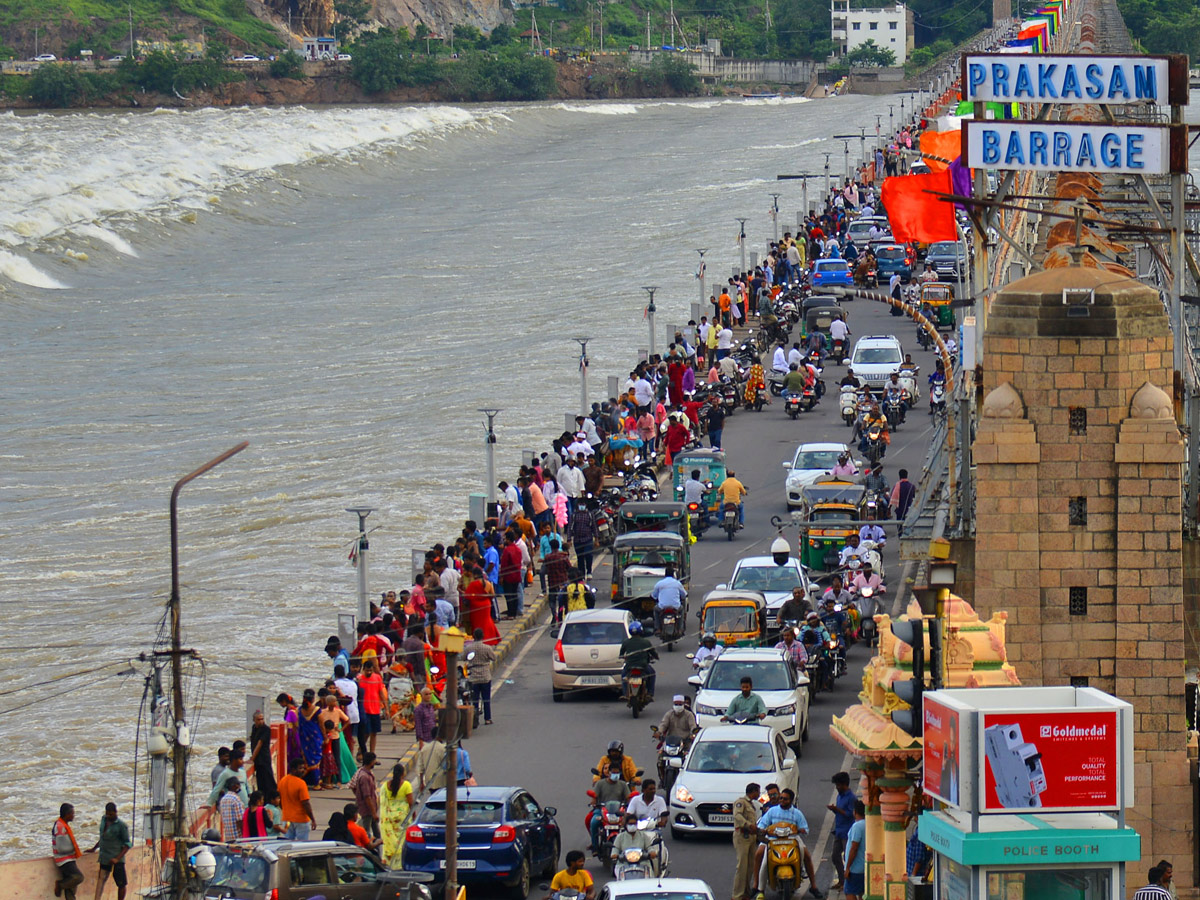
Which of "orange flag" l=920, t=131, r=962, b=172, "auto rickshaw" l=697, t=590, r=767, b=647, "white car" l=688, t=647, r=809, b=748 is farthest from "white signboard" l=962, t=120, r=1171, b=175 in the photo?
"auto rickshaw" l=697, t=590, r=767, b=647

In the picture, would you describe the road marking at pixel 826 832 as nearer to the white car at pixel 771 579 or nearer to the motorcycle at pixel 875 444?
the white car at pixel 771 579

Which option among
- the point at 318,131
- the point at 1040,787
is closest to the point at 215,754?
the point at 1040,787

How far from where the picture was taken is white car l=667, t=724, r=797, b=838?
23438 millimetres

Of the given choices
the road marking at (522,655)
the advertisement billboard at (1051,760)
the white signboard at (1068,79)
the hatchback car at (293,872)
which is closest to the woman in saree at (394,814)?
the hatchback car at (293,872)

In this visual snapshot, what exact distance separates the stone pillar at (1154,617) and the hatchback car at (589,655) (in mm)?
8842

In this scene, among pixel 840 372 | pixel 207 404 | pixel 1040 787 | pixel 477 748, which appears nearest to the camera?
pixel 1040 787

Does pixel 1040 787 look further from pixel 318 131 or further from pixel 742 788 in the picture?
pixel 318 131

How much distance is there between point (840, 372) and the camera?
53188 millimetres

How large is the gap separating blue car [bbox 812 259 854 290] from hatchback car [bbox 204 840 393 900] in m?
43.3

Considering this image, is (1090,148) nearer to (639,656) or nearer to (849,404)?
(639,656)

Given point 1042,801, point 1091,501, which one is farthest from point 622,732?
point 1042,801

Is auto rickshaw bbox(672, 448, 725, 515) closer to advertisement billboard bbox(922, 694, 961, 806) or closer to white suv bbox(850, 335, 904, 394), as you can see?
white suv bbox(850, 335, 904, 394)

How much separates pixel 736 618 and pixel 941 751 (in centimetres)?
1556

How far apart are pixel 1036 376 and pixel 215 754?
13375mm
